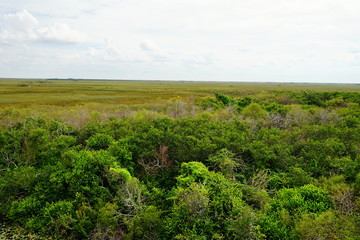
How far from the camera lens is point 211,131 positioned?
51.5 ft

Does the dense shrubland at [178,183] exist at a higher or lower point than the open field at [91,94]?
lower

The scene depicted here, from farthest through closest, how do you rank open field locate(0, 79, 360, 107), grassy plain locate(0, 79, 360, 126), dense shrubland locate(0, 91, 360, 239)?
open field locate(0, 79, 360, 107), grassy plain locate(0, 79, 360, 126), dense shrubland locate(0, 91, 360, 239)

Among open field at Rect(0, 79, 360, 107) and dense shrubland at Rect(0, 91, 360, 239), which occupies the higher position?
open field at Rect(0, 79, 360, 107)

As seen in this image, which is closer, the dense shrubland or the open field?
the dense shrubland

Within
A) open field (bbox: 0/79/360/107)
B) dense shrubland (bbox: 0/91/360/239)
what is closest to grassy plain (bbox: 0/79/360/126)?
open field (bbox: 0/79/360/107)

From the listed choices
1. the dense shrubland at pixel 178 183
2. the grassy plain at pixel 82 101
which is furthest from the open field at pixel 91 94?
Answer: the dense shrubland at pixel 178 183

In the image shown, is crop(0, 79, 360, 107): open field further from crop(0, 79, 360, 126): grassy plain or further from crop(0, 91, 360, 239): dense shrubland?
crop(0, 91, 360, 239): dense shrubland

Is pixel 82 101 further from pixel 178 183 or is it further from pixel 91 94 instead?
pixel 178 183

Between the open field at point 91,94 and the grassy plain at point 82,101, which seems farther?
the open field at point 91,94

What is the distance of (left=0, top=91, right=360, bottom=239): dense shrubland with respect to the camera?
Answer: 8.84 meters

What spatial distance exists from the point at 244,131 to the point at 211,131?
2666 millimetres

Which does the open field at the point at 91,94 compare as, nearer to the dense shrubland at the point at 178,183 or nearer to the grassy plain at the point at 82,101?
the grassy plain at the point at 82,101

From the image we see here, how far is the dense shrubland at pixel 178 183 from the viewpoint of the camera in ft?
29.0

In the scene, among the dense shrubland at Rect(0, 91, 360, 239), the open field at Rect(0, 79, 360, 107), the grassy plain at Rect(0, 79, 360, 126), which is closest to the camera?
the dense shrubland at Rect(0, 91, 360, 239)
